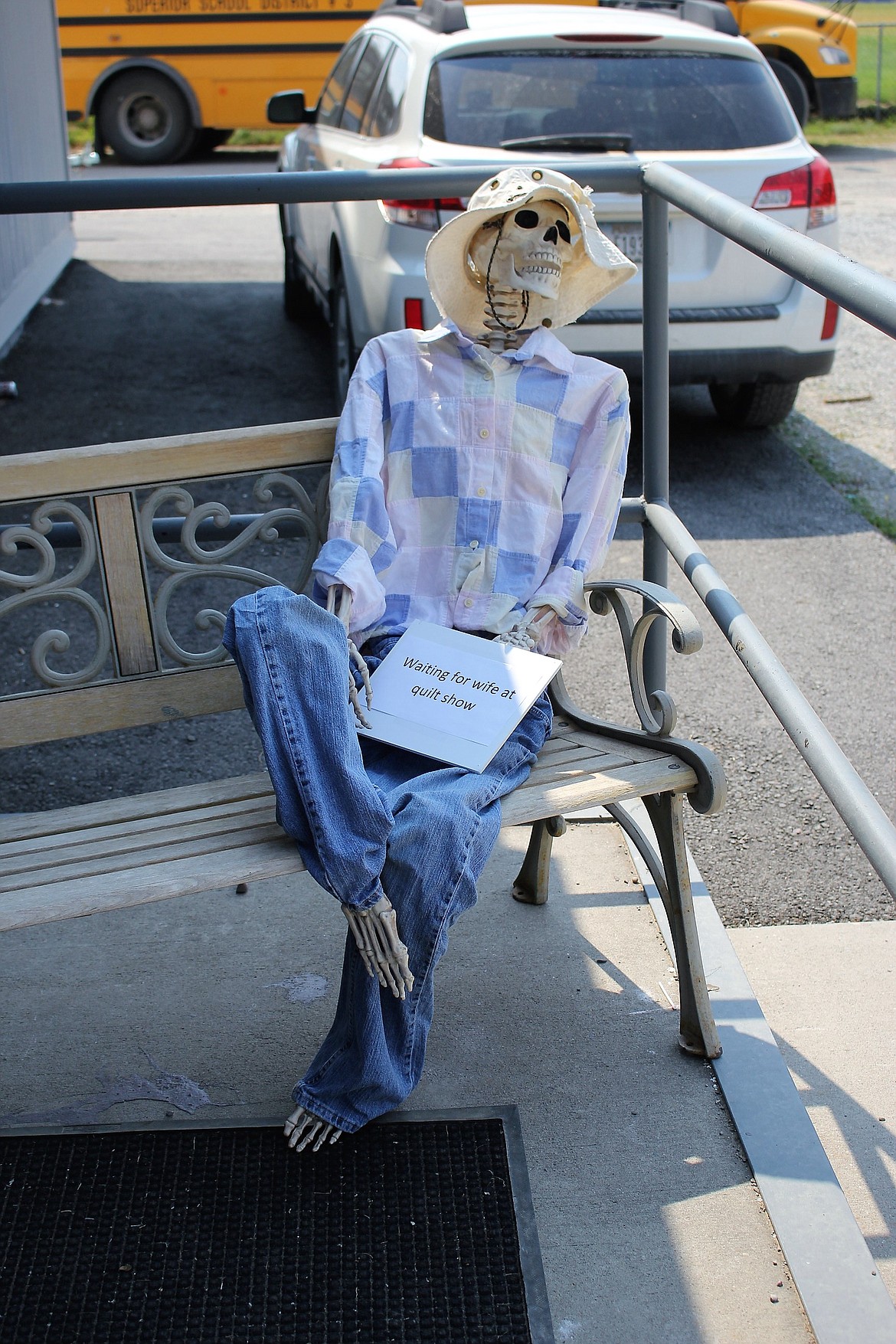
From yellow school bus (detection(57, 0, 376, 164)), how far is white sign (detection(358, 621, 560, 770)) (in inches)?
495

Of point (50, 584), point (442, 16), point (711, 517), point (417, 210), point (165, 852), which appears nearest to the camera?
point (165, 852)

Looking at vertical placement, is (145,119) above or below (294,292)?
above

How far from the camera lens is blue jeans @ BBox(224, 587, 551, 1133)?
208cm

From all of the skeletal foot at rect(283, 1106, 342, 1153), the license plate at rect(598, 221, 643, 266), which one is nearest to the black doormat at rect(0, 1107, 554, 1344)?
the skeletal foot at rect(283, 1106, 342, 1153)

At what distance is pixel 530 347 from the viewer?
2.67 meters

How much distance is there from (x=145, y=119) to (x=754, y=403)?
10.6m

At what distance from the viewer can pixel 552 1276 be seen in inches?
81.6

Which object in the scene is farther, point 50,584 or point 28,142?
point 28,142

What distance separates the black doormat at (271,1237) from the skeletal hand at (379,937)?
0.41 meters

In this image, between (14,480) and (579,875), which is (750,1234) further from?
(14,480)

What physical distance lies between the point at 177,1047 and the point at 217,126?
13.6 meters

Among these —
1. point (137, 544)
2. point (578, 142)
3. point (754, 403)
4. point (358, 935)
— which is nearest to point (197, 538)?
point (137, 544)

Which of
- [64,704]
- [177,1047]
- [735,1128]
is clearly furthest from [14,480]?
[735,1128]

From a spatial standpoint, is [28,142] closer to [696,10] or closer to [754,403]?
[696,10]
